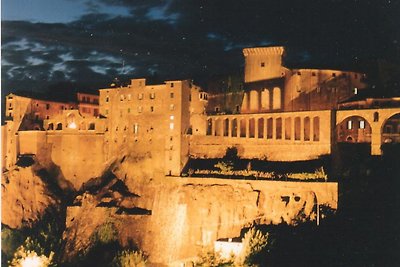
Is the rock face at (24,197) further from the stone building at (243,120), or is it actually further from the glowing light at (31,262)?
the glowing light at (31,262)

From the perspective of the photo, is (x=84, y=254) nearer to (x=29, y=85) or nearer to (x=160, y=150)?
(x=160, y=150)

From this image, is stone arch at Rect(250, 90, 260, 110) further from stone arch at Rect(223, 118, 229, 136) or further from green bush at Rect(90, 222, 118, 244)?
green bush at Rect(90, 222, 118, 244)

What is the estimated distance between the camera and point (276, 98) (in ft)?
91.9

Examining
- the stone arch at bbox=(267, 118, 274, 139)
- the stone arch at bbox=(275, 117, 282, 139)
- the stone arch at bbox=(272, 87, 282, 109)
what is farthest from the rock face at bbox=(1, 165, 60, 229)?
the stone arch at bbox=(272, 87, 282, 109)

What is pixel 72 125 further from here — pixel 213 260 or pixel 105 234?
pixel 213 260

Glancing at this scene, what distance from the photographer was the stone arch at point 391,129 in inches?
963

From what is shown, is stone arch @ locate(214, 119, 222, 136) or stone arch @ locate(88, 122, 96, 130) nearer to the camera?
stone arch @ locate(214, 119, 222, 136)

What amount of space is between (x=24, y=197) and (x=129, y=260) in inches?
345

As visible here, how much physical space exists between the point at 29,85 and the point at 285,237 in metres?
14.0

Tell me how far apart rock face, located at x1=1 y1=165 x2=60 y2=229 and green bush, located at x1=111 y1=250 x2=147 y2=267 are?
696 centimetres

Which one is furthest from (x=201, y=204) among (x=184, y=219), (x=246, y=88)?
(x=246, y=88)

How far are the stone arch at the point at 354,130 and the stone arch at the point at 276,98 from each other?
128 inches

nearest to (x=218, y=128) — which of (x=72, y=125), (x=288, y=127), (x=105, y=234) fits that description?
(x=288, y=127)

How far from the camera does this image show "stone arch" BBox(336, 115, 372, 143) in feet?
82.9
